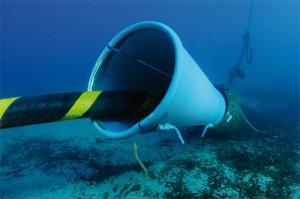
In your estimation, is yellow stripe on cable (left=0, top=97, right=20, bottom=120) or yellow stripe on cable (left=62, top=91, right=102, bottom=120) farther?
yellow stripe on cable (left=62, top=91, right=102, bottom=120)

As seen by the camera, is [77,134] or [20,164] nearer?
[20,164]

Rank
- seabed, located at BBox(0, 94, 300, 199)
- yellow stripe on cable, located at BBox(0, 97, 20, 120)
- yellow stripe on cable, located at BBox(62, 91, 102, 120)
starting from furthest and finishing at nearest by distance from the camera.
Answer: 1. seabed, located at BBox(0, 94, 300, 199)
2. yellow stripe on cable, located at BBox(62, 91, 102, 120)
3. yellow stripe on cable, located at BBox(0, 97, 20, 120)

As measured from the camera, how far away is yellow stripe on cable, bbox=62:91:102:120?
172 cm

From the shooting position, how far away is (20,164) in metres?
3.17

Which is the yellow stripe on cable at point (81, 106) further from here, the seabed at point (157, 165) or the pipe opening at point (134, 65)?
the seabed at point (157, 165)

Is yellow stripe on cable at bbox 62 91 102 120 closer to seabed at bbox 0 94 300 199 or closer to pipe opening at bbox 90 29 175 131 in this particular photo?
pipe opening at bbox 90 29 175 131

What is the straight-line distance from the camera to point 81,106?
175 centimetres

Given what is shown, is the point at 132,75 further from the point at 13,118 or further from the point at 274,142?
the point at 274,142

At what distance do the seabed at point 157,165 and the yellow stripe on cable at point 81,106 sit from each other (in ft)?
3.74

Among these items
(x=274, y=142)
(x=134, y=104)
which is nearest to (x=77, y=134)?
(x=134, y=104)

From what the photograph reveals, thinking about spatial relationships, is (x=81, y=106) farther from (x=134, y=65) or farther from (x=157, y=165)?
(x=157, y=165)

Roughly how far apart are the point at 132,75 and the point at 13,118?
4.18 ft

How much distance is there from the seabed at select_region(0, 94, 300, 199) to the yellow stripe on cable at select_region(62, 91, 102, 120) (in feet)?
3.74

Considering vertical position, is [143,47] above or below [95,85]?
above
